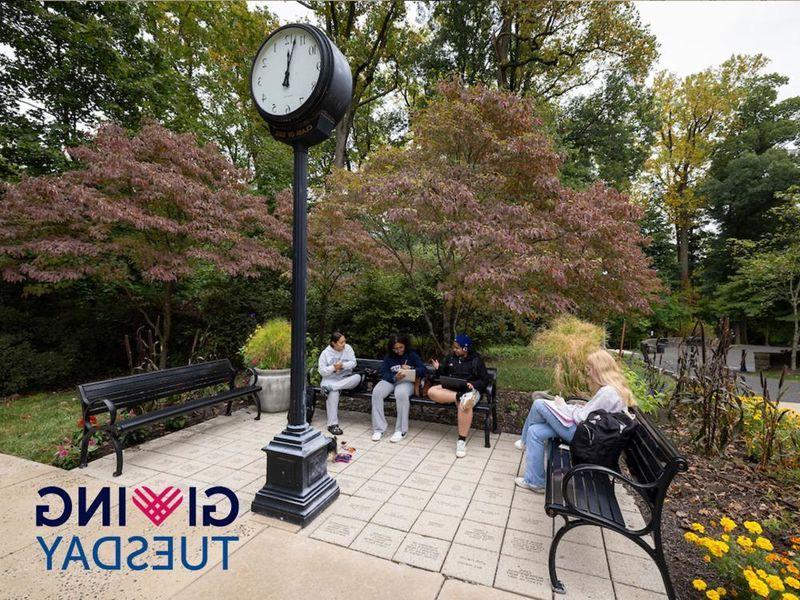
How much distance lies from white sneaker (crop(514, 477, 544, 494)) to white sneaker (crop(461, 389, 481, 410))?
2.74 ft

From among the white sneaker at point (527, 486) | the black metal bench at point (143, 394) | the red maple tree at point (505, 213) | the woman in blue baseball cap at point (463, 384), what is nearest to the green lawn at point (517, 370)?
the red maple tree at point (505, 213)

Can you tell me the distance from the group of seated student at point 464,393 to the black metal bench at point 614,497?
34 centimetres

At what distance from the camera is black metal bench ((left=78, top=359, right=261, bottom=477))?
3316mm

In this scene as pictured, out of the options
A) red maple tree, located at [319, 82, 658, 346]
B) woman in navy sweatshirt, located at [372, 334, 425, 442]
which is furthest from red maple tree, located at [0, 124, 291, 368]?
woman in navy sweatshirt, located at [372, 334, 425, 442]

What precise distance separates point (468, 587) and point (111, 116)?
11.2 m

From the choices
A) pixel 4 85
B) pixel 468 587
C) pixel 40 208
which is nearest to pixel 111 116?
pixel 4 85

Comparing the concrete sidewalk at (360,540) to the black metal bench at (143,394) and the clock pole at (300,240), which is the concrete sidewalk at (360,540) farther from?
the black metal bench at (143,394)

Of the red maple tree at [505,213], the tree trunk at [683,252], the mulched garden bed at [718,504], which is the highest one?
the tree trunk at [683,252]

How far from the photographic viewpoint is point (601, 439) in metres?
2.44

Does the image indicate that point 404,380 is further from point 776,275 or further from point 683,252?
point 683,252

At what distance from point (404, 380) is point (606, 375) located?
7.35 ft

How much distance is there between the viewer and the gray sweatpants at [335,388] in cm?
444

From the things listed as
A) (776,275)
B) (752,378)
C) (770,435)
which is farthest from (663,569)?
(776,275)

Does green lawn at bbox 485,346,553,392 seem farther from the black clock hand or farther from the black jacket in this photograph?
the black clock hand
